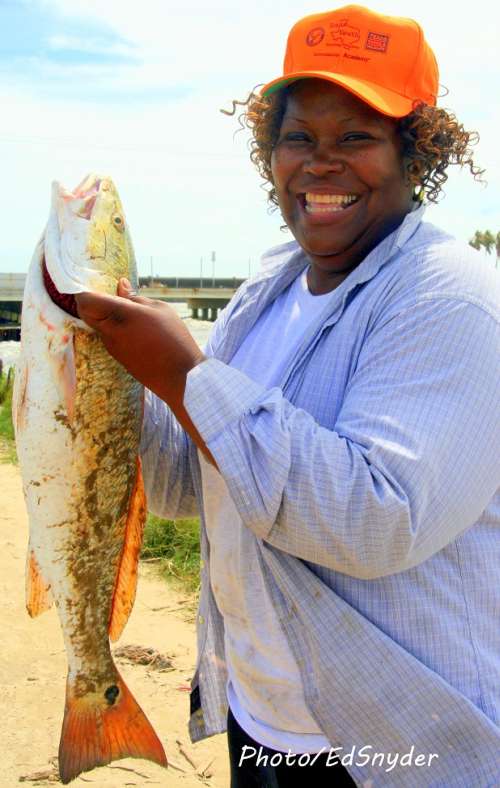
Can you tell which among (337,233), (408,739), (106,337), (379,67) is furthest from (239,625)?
(379,67)

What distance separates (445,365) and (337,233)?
0.64 meters

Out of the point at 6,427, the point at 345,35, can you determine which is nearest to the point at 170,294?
the point at 6,427

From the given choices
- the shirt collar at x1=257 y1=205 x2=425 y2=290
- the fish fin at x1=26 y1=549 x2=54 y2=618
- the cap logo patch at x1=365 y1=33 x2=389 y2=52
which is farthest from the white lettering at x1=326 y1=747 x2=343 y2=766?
the cap logo patch at x1=365 y1=33 x2=389 y2=52

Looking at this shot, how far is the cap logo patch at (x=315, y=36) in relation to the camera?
228cm

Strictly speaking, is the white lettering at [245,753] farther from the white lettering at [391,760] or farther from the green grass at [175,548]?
the green grass at [175,548]

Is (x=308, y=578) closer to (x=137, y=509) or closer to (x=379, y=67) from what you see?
(x=137, y=509)

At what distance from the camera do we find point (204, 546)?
8.20ft

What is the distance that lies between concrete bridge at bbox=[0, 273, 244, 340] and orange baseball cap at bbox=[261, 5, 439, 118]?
9527 millimetres

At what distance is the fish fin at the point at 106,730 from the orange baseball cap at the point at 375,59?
1927 millimetres

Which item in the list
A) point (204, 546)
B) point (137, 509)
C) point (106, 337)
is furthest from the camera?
point (137, 509)

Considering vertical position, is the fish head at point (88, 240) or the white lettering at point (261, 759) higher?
the fish head at point (88, 240)

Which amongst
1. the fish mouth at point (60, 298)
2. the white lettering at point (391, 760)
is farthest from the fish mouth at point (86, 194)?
the white lettering at point (391, 760)

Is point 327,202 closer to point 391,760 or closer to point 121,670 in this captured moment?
point 391,760

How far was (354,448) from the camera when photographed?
177 cm
